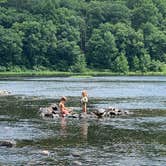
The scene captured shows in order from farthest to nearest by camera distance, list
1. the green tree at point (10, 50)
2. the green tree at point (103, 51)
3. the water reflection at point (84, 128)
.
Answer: the green tree at point (103, 51) → the green tree at point (10, 50) → the water reflection at point (84, 128)

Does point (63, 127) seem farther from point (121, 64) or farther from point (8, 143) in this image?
point (121, 64)

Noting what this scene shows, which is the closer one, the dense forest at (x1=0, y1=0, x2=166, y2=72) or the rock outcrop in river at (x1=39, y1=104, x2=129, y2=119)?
the rock outcrop in river at (x1=39, y1=104, x2=129, y2=119)

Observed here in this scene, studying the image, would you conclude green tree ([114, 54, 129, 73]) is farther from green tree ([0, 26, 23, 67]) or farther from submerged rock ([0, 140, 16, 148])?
submerged rock ([0, 140, 16, 148])

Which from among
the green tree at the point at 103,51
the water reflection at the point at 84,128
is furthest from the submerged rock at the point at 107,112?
the green tree at the point at 103,51

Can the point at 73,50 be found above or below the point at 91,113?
above

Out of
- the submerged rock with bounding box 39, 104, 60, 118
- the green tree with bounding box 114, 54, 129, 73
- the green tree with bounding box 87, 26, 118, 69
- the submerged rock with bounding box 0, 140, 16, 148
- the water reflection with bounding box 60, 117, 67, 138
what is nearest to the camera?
the submerged rock with bounding box 0, 140, 16, 148

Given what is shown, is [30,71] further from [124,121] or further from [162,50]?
[124,121]

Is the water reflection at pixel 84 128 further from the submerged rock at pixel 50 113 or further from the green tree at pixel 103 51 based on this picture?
the green tree at pixel 103 51

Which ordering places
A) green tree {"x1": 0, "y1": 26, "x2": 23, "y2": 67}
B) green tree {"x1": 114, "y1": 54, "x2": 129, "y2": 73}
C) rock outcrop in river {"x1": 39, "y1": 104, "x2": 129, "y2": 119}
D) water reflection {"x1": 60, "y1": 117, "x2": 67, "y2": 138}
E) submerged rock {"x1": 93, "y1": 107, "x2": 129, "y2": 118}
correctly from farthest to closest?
1. green tree {"x1": 0, "y1": 26, "x2": 23, "y2": 67}
2. green tree {"x1": 114, "y1": 54, "x2": 129, "y2": 73}
3. submerged rock {"x1": 93, "y1": 107, "x2": 129, "y2": 118}
4. rock outcrop in river {"x1": 39, "y1": 104, "x2": 129, "y2": 119}
5. water reflection {"x1": 60, "y1": 117, "x2": 67, "y2": 138}

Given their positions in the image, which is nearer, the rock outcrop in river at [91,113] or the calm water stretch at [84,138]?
the calm water stretch at [84,138]

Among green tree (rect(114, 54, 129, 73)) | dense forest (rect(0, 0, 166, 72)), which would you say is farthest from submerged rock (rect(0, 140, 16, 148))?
dense forest (rect(0, 0, 166, 72))

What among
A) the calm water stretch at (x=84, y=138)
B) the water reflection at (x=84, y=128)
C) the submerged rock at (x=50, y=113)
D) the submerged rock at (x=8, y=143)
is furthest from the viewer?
the submerged rock at (x=50, y=113)

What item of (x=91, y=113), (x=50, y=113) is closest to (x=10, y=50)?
(x=50, y=113)

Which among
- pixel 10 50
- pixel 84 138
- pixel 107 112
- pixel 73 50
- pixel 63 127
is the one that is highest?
pixel 73 50
